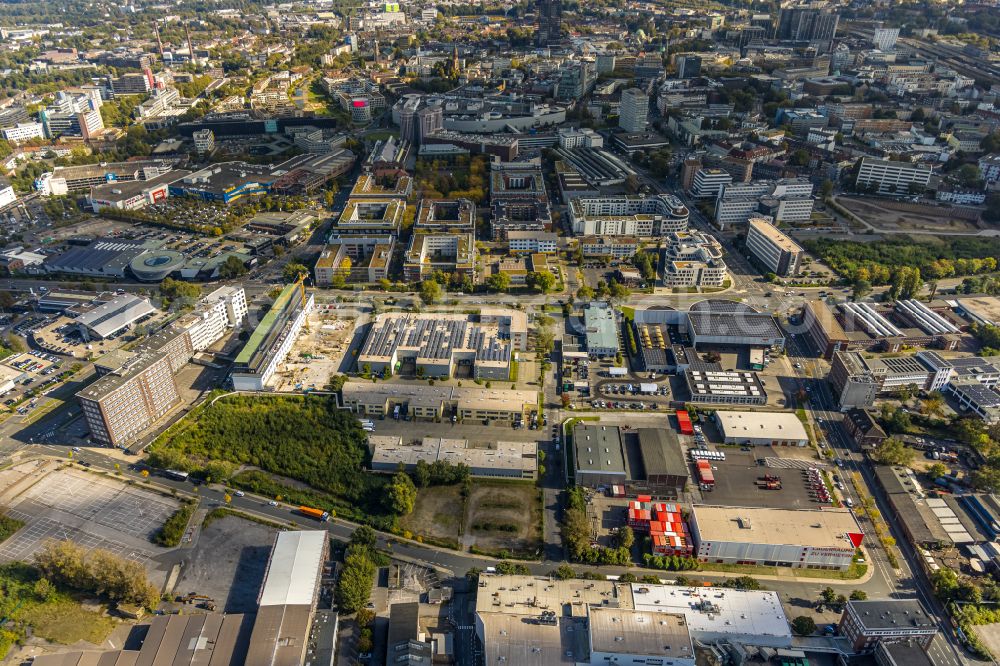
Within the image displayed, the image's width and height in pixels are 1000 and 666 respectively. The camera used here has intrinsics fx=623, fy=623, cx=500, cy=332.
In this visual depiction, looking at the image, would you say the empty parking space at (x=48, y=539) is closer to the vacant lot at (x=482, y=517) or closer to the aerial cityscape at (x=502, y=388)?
the aerial cityscape at (x=502, y=388)

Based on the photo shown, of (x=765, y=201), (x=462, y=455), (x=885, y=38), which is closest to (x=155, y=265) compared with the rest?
(x=462, y=455)

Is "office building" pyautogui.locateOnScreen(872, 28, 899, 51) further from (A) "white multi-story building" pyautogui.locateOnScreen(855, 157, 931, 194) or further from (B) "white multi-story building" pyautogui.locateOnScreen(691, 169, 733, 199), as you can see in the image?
(B) "white multi-story building" pyautogui.locateOnScreen(691, 169, 733, 199)

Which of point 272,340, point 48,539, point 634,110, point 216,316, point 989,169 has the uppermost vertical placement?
point 634,110

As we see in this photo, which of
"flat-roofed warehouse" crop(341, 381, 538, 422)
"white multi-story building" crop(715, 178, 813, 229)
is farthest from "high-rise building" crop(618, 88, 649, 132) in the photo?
"flat-roofed warehouse" crop(341, 381, 538, 422)

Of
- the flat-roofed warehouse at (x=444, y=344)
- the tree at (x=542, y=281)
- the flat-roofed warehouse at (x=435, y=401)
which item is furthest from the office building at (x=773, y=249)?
the flat-roofed warehouse at (x=435, y=401)

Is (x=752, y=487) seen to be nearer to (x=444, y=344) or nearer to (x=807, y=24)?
(x=444, y=344)

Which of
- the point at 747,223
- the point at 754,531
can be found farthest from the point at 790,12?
the point at 754,531
